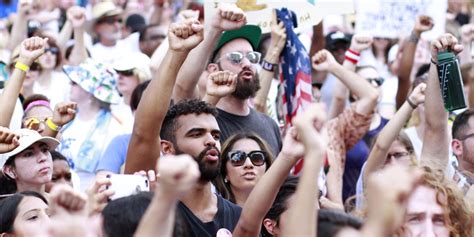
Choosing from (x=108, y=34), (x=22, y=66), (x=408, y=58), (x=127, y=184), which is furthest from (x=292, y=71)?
(x=108, y=34)

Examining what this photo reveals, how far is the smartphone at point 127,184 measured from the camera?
4.96m

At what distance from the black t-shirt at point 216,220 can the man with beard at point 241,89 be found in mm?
1170

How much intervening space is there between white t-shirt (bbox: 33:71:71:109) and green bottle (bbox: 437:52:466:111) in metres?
4.12

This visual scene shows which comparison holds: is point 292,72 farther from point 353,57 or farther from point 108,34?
point 108,34

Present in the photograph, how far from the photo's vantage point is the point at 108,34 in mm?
11922

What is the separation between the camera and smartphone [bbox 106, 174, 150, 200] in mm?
4965

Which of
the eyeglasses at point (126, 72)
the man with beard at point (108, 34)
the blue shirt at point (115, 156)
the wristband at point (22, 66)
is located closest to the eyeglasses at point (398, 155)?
the blue shirt at point (115, 156)

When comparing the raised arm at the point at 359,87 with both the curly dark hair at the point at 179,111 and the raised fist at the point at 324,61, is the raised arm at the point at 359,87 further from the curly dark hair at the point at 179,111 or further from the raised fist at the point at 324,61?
the curly dark hair at the point at 179,111

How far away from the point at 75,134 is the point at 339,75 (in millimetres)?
1954

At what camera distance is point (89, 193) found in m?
4.38

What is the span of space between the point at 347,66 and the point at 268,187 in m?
3.83

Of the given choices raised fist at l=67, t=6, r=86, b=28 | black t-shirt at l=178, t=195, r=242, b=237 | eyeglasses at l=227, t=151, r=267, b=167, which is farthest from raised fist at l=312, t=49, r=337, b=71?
raised fist at l=67, t=6, r=86, b=28

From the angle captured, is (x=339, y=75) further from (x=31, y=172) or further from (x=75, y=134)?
(x=31, y=172)

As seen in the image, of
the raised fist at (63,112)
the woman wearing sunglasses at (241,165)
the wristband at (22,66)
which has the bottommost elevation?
the woman wearing sunglasses at (241,165)
